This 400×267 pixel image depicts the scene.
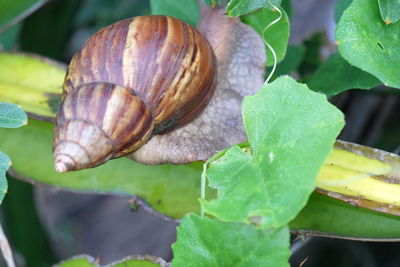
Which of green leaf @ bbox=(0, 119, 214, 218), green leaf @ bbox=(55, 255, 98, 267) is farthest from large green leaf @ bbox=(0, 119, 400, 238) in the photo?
green leaf @ bbox=(55, 255, 98, 267)

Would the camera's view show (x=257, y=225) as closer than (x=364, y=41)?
Yes

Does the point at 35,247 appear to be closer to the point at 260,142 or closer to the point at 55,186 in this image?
the point at 55,186

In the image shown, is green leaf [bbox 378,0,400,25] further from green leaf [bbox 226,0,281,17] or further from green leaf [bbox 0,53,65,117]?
green leaf [bbox 0,53,65,117]

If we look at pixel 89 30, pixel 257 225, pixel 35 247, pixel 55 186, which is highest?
pixel 257 225

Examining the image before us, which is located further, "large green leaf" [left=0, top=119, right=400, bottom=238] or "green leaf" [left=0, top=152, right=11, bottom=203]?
"large green leaf" [left=0, top=119, right=400, bottom=238]

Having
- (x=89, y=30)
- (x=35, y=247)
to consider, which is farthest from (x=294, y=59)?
(x=89, y=30)

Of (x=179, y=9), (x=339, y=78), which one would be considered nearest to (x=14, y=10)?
(x=179, y=9)

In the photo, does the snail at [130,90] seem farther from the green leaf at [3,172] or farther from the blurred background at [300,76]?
the blurred background at [300,76]
